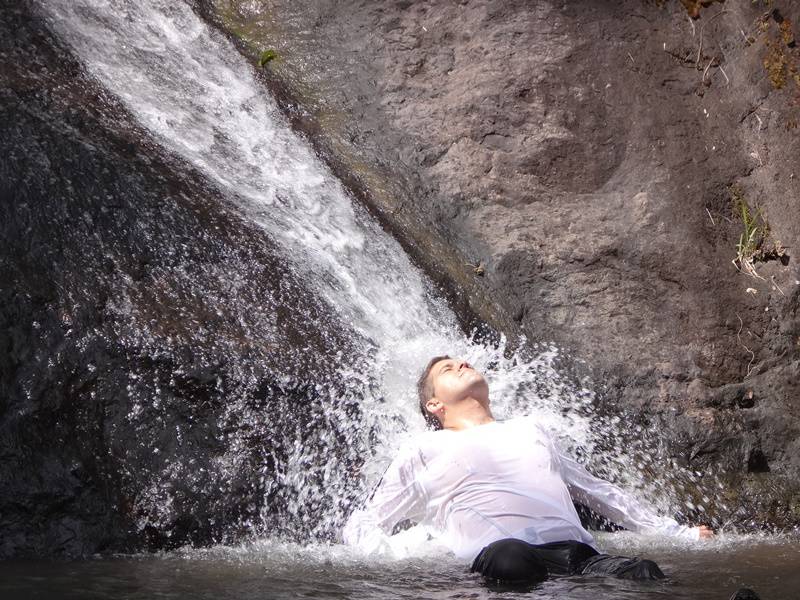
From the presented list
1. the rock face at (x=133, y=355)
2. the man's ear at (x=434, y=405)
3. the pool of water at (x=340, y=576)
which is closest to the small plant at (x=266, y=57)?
the rock face at (x=133, y=355)

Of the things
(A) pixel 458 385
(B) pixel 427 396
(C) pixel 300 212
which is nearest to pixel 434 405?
(B) pixel 427 396

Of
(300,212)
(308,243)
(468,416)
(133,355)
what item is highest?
(300,212)

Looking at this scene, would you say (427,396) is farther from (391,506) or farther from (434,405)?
(391,506)

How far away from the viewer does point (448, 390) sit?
12.5 ft

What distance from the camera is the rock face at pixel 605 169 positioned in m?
5.83

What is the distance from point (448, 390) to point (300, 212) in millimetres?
2788

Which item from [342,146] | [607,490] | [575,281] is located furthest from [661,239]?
[607,490]

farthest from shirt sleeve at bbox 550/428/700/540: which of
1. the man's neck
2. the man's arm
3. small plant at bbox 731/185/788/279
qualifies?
small plant at bbox 731/185/788/279

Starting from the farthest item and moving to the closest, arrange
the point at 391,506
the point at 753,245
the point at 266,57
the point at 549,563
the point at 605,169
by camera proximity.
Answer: the point at 266,57
the point at 605,169
the point at 753,245
the point at 391,506
the point at 549,563

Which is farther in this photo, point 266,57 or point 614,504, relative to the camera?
point 266,57

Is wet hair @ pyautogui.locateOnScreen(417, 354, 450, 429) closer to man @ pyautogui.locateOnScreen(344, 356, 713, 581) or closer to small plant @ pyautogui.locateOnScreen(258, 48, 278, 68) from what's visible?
man @ pyautogui.locateOnScreen(344, 356, 713, 581)

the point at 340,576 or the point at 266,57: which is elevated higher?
the point at 266,57

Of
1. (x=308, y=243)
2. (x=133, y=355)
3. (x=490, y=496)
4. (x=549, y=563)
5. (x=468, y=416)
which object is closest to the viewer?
(x=549, y=563)

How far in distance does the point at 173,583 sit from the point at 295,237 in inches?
123
